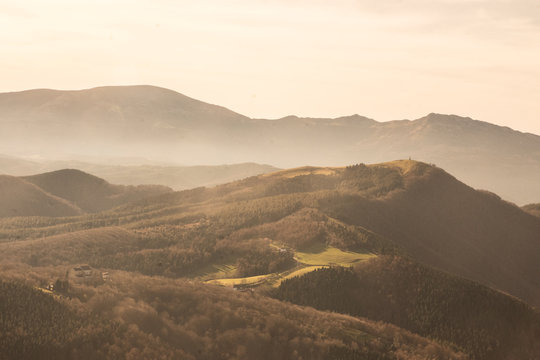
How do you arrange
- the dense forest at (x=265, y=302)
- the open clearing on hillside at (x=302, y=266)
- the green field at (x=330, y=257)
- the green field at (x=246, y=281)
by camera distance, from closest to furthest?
the dense forest at (x=265, y=302) < the green field at (x=246, y=281) < the open clearing on hillside at (x=302, y=266) < the green field at (x=330, y=257)

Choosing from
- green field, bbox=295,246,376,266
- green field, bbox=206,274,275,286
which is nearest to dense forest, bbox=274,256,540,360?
green field, bbox=206,274,275,286

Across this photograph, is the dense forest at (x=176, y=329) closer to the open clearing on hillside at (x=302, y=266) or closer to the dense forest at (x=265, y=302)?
the dense forest at (x=265, y=302)

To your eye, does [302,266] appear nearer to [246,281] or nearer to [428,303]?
[246,281]

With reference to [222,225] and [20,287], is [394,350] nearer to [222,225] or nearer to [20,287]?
[20,287]

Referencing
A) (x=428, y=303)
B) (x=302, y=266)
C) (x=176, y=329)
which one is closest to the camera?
(x=176, y=329)

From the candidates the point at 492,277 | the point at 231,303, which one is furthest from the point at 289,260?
the point at 492,277

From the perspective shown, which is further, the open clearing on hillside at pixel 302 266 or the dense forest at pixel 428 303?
the open clearing on hillside at pixel 302 266

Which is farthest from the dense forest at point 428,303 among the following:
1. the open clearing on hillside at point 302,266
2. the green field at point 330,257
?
the green field at point 330,257

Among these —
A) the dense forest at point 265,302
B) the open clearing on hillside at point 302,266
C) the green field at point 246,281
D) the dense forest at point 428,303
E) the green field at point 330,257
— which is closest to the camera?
the dense forest at point 265,302

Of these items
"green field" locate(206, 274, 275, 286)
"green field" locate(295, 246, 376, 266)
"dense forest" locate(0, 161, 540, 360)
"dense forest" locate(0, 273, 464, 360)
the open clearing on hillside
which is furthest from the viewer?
"green field" locate(295, 246, 376, 266)

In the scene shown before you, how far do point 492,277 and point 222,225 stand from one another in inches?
4273

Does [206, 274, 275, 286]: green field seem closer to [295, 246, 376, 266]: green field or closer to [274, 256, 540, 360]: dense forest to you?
[274, 256, 540, 360]: dense forest

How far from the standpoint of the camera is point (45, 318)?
216 ft

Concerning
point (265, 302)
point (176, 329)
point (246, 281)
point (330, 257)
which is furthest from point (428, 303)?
point (176, 329)
